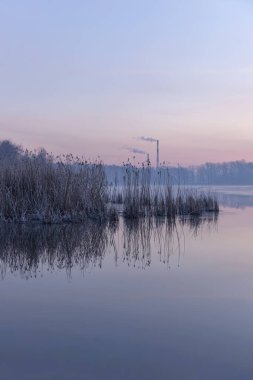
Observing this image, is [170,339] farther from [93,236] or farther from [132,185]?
[132,185]

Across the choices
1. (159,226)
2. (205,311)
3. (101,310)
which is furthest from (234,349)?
(159,226)

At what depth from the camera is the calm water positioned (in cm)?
231

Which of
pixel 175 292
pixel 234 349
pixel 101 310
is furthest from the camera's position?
pixel 175 292

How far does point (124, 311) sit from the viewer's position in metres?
3.26

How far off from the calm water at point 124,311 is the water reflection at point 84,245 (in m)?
0.02

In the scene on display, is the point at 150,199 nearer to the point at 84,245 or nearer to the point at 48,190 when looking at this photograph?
the point at 48,190

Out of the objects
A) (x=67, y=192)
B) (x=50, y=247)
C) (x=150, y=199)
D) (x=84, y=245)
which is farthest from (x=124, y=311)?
(x=150, y=199)

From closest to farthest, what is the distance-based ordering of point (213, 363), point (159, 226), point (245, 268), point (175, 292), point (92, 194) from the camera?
point (213, 363) < point (175, 292) < point (245, 268) < point (159, 226) < point (92, 194)

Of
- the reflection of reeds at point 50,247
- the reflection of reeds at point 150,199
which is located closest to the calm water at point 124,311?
the reflection of reeds at point 50,247

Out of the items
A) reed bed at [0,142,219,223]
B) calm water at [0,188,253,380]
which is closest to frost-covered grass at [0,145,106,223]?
reed bed at [0,142,219,223]

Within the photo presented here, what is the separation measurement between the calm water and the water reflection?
2cm

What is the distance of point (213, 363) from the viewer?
2.35m

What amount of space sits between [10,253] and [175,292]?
2.42 m

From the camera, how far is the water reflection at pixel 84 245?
504 centimetres
